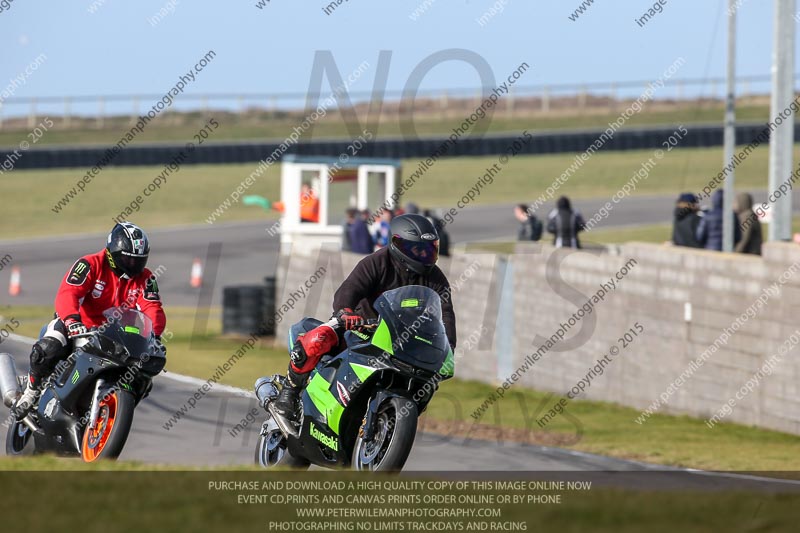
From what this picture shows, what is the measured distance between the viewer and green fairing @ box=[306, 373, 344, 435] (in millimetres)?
9058

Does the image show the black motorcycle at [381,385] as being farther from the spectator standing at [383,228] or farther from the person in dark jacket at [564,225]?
the spectator standing at [383,228]

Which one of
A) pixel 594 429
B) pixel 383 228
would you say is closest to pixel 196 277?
pixel 383 228

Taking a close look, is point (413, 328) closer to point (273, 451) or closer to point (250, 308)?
point (273, 451)

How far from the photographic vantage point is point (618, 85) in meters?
64.0

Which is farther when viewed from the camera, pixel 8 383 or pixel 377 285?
pixel 8 383

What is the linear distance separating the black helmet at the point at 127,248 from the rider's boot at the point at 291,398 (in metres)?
1.45

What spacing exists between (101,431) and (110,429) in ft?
Answer: 0.38

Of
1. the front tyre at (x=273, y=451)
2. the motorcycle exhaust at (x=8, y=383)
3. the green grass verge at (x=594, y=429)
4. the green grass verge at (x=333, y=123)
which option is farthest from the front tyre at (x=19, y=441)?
the green grass verge at (x=333, y=123)

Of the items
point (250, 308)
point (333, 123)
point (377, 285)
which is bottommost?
point (377, 285)

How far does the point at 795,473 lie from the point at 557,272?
6.70 meters

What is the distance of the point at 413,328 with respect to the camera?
871cm

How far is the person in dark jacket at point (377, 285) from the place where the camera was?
9109 mm

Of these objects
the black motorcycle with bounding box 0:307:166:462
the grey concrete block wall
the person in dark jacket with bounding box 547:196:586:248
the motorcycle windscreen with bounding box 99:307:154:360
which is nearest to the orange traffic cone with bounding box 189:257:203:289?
the grey concrete block wall

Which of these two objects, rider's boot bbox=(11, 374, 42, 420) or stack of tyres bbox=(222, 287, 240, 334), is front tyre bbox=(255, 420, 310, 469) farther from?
stack of tyres bbox=(222, 287, 240, 334)
